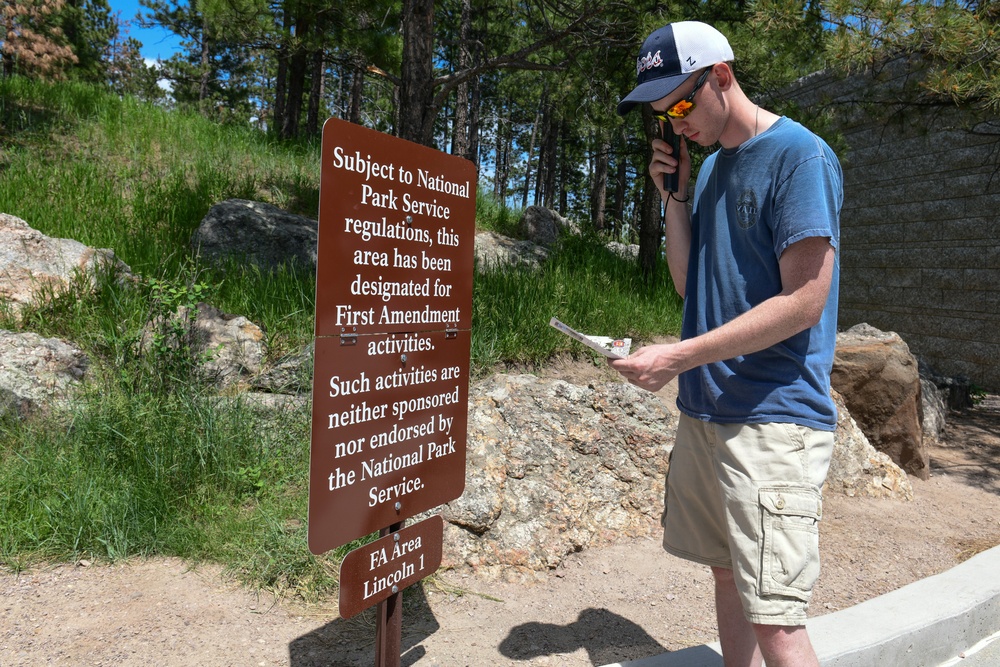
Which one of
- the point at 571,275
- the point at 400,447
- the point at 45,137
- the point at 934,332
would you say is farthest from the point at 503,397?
the point at 934,332

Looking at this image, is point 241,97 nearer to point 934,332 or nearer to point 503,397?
point 934,332

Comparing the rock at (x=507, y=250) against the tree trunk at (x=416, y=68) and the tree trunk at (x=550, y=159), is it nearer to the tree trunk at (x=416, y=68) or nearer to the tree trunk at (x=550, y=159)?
the tree trunk at (x=416, y=68)

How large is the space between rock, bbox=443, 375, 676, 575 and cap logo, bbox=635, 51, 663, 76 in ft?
6.66

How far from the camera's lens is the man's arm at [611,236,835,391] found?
1583 millimetres

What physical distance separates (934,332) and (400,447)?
10.1 meters

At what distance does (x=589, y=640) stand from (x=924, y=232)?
9.84 metres

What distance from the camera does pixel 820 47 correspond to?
6.00 metres

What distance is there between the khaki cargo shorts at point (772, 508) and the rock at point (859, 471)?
3.02 meters

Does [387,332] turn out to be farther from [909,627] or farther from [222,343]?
[222,343]

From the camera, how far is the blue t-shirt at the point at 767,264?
161cm

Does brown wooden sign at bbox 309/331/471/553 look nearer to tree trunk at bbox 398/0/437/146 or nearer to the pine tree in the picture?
tree trunk at bbox 398/0/437/146

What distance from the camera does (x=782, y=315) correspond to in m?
1.58

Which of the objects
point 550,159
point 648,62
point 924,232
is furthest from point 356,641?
point 550,159

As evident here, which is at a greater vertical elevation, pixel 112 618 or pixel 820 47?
pixel 820 47
